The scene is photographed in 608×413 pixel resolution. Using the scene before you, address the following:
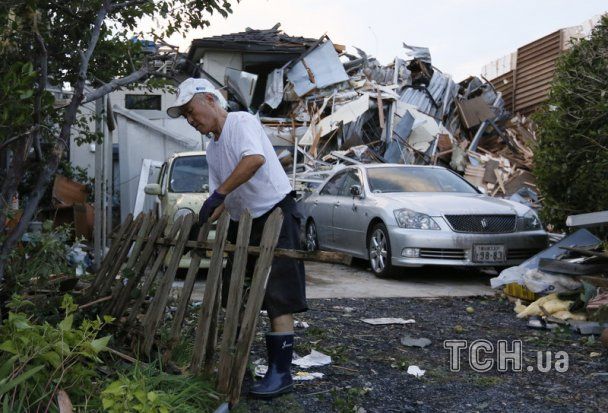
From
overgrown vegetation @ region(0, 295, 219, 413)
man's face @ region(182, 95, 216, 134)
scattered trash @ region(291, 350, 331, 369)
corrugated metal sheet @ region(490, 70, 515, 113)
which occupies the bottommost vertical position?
scattered trash @ region(291, 350, 331, 369)

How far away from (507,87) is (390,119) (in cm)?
577

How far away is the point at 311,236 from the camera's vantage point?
1150cm

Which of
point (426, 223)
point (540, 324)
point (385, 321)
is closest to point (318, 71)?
point (426, 223)

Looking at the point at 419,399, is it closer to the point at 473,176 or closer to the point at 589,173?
the point at 589,173

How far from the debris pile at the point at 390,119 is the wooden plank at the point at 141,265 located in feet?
36.2

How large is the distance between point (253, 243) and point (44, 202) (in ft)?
37.2

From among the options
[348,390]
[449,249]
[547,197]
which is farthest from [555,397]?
[547,197]

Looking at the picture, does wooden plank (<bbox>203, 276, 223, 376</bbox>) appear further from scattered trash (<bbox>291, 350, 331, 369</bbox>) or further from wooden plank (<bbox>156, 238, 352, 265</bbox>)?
scattered trash (<bbox>291, 350, 331, 369</bbox>)

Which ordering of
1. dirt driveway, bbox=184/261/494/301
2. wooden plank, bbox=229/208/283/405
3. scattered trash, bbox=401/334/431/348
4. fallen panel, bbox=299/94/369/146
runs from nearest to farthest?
wooden plank, bbox=229/208/283/405, scattered trash, bbox=401/334/431/348, dirt driveway, bbox=184/261/494/301, fallen panel, bbox=299/94/369/146

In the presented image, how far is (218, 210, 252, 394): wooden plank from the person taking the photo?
11.6 ft

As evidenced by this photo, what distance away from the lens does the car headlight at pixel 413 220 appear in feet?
28.0

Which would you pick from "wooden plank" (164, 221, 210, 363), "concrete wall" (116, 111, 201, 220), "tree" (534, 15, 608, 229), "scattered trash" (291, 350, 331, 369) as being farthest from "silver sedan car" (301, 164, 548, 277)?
"concrete wall" (116, 111, 201, 220)

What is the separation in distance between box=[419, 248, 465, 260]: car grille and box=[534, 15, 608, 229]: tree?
1.25 m

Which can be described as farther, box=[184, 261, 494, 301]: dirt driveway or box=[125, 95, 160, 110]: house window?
box=[125, 95, 160, 110]: house window
